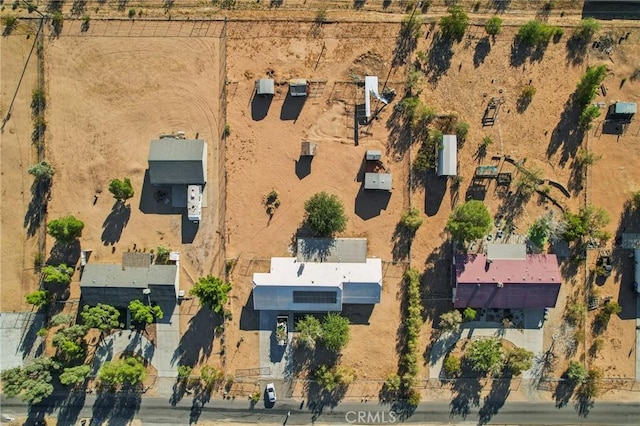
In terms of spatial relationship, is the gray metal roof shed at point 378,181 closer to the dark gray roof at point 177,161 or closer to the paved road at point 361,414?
the dark gray roof at point 177,161

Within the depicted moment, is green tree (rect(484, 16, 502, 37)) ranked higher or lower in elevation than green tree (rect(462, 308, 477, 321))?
higher

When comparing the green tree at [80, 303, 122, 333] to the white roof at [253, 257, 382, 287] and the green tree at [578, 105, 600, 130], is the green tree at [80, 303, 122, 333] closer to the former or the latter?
the white roof at [253, 257, 382, 287]

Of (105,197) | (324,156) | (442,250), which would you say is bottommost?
(442,250)

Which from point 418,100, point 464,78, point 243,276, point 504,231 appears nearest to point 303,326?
point 243,276

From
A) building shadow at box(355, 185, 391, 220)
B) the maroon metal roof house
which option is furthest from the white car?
the maroon metal roof house

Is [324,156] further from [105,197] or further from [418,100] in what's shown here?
[105,197]
